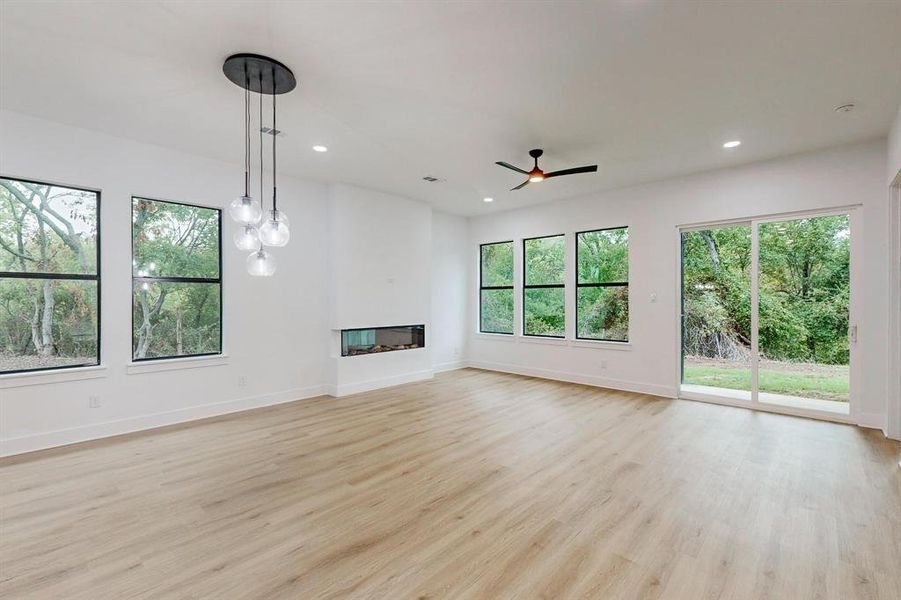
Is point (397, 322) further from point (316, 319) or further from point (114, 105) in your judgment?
point (114, 105)

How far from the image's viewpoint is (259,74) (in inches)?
115

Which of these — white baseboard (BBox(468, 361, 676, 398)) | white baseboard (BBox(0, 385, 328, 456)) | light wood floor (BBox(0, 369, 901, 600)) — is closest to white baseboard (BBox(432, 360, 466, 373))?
white baseboard (BBox(468, 361, 676, 398))

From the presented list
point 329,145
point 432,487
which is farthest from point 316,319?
point 432,487

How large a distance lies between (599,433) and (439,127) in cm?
352

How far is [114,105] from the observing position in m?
3.47

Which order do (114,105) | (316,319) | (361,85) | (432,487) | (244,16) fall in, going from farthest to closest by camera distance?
(316,319) < (114,105) < (361,85) < (432,487) < (244,16)

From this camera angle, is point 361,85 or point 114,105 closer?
point 361,85

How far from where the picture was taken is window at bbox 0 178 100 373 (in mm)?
3676

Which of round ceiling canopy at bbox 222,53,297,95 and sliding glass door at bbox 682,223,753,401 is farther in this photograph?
sliding glass door at bbox 682,223,753,401

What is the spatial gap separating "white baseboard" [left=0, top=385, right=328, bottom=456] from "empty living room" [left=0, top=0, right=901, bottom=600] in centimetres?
4

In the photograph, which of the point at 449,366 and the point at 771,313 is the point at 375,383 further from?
the point at 771,313

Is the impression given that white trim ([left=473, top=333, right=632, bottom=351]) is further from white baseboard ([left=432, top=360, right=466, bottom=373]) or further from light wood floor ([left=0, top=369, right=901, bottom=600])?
light wood floor ([left=0, top=369, right=901, bottom=600])

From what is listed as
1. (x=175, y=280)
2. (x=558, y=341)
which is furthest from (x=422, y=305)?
(x=175, y=280)

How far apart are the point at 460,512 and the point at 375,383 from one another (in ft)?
12.4
